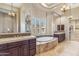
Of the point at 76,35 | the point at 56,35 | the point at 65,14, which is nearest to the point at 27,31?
the point at 56,35

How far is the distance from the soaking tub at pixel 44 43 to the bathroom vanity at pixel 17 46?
145 mm

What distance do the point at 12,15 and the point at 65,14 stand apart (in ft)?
3.82

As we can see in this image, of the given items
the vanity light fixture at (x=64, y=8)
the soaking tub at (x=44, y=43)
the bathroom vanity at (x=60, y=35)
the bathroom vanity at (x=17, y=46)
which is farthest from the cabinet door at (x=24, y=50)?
the vanity light fixture at (x=64, y=8)

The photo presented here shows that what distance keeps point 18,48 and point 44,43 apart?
73 centimetres

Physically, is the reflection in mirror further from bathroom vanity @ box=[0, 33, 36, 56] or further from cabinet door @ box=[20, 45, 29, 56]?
cabinet door @ box=[20, 45, 29, 56]

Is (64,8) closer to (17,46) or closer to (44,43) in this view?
(44,43)

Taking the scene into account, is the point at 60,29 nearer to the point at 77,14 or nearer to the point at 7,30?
the point at 77,14

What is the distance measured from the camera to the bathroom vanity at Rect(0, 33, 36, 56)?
2.32 metres

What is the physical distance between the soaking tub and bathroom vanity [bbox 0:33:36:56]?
145mm

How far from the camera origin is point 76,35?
2615mm

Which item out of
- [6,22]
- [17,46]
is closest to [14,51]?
[17,46]

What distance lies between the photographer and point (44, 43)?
3.06m

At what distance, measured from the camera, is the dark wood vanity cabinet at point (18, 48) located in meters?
2.32

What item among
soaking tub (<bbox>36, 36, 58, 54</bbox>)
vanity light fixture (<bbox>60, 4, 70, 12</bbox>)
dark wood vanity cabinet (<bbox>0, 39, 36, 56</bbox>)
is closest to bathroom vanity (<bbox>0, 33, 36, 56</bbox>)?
dark wood vanity cabinet (<bbox>0, 39, 36, 56</bbox>)
